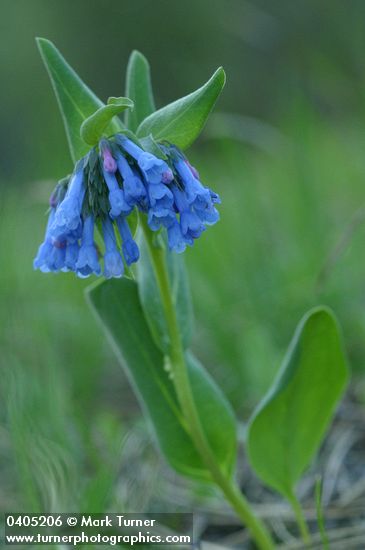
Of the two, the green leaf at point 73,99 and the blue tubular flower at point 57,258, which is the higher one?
the green leaf at point 73,99

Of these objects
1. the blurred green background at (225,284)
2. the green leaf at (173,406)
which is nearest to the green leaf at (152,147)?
the green leaf at (173,406)

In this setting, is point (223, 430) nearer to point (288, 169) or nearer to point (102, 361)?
point (102, 361)

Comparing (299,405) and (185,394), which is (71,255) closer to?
(185,394)

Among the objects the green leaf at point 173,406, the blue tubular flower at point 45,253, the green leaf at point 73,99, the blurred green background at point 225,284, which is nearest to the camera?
the blue tubular flower at point 45,253

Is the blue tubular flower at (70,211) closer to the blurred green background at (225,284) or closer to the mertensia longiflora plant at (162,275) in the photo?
the mertensia longiflora plant at (162,275)

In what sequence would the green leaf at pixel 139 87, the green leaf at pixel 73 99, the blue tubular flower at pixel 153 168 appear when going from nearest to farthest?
1. the blue tubular flower at pixel 153 168
2. the green leaf at pixel 73 99
3. the green leaf at pixel 139 87

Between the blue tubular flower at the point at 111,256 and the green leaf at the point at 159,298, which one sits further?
the green leaf at the point at 159,298

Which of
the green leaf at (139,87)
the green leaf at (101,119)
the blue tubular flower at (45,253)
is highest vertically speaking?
the green leaf at (139,87)

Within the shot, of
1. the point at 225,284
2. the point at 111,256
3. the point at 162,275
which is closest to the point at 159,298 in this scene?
the point at 162,275
